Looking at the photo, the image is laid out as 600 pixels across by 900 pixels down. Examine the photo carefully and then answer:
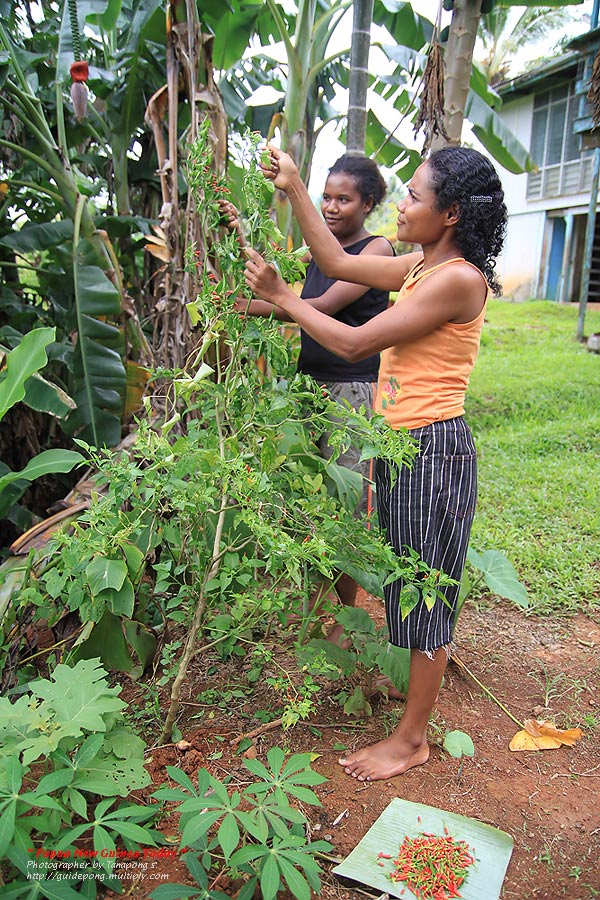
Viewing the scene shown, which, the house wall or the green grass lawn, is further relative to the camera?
the house wall

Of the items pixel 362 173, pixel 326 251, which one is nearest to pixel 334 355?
pixel 326 251

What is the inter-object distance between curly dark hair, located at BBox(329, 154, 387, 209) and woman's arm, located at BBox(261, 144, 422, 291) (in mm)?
439

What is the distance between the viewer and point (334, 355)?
2.50 meters

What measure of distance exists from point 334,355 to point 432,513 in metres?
0.77

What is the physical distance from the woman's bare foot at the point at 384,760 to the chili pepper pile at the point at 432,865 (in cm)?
27

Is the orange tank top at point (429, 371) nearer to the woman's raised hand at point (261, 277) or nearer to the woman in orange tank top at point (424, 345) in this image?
the woman in orange tank top at point (424, 345)

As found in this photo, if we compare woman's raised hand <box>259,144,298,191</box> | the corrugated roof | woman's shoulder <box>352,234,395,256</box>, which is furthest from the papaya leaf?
the corrugated roof

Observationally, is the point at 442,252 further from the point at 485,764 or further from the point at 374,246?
the point at 485,764

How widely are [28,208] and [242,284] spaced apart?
9.43 feet

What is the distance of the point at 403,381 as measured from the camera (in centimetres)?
199

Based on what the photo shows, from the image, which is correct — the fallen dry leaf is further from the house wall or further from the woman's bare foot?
the house wall

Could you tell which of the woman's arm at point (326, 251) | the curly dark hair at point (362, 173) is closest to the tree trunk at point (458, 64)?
the curly dark hair at point (362, 173)

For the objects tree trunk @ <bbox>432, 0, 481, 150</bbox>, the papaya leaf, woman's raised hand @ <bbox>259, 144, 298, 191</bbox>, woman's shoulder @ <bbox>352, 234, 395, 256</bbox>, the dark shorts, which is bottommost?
the papaya leaf

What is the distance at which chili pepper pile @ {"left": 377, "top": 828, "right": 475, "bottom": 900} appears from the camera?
163 cm
